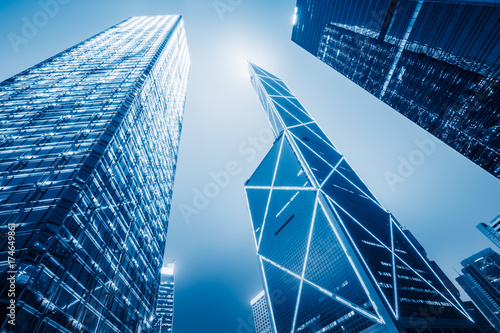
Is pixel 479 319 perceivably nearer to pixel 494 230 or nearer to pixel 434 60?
pixel 494 230

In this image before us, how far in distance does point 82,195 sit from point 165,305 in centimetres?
10508

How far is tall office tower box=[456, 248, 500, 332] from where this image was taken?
241ft

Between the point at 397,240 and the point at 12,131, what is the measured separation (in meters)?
51.3

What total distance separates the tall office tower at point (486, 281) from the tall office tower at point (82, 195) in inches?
3757

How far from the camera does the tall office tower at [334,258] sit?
28994 millimetres

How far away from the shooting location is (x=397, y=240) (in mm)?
43000

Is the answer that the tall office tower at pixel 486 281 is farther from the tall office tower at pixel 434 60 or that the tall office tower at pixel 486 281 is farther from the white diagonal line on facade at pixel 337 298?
the white diagonal line on facade at pixel 337 298

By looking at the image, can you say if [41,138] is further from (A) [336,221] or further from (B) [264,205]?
(B) [264,205]

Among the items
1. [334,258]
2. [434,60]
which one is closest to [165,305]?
[334,258]

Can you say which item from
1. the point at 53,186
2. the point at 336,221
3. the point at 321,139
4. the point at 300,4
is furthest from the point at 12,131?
the point at 321,139

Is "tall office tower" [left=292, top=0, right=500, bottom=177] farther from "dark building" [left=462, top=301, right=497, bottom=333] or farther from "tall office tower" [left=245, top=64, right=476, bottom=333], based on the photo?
"dark building" [left=462, top=301, right=497, bottom=333]

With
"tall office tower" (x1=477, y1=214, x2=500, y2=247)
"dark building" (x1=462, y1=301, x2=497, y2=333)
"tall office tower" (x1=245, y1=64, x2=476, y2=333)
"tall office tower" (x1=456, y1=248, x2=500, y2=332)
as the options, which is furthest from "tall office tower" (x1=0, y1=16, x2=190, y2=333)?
"tall office tower" (x1=456, y1=248, x2=500, y2=332)

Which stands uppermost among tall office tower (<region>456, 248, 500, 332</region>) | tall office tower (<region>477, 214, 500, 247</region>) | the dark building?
tall office tower (<region>477, 214, 500, 247</region>)

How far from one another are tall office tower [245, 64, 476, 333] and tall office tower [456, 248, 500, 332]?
54.4 metres
